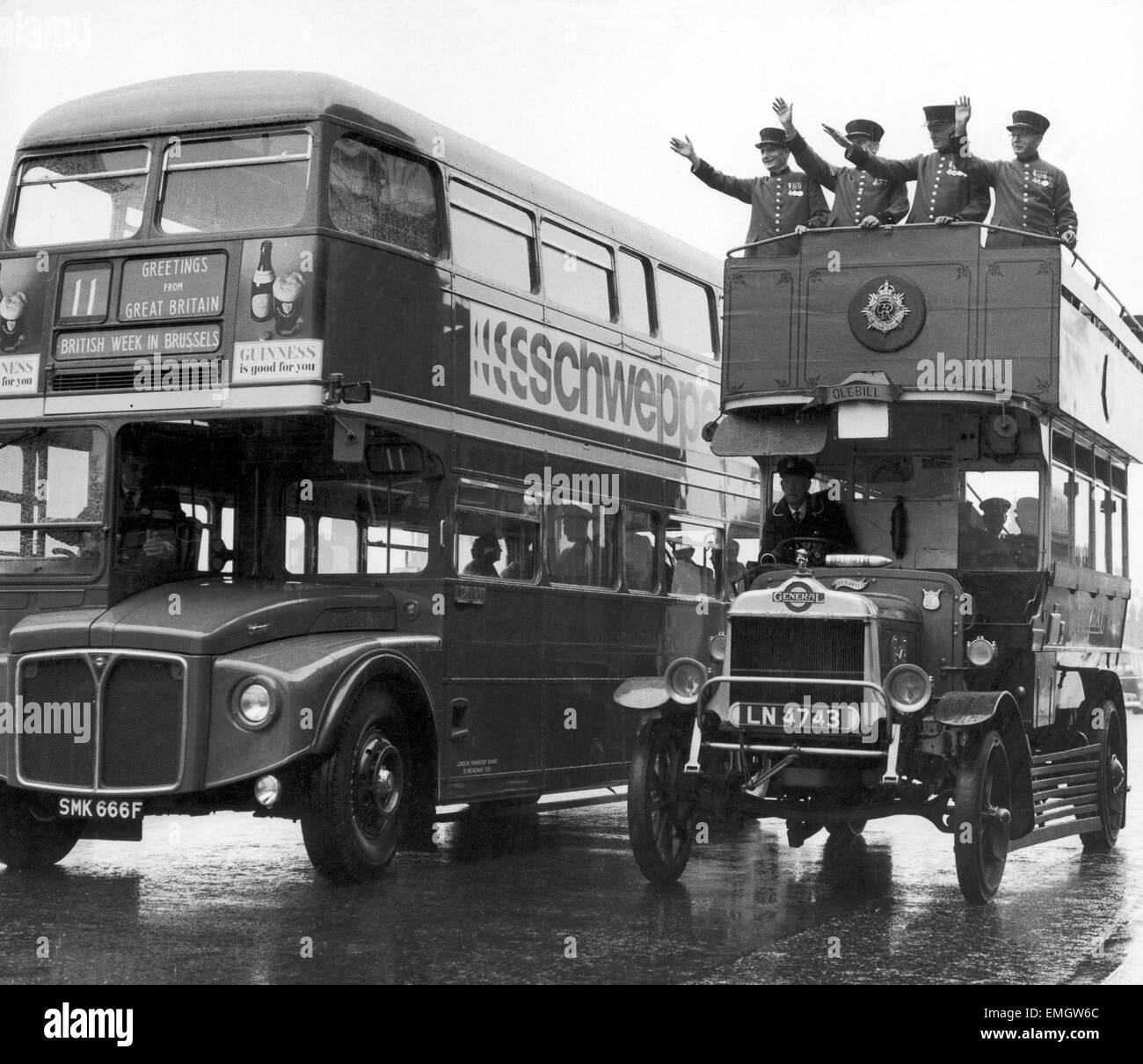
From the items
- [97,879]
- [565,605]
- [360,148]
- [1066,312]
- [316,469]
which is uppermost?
[360,148]

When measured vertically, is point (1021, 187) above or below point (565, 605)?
above

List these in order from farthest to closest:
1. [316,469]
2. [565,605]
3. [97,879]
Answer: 1. [565,605]
2. [316,469]
3. [97,879]

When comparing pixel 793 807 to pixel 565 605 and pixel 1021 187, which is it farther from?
pixel 1021 187

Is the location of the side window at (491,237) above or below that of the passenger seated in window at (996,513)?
above

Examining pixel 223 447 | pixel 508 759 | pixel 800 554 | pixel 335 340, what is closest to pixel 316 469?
pixel 223 447

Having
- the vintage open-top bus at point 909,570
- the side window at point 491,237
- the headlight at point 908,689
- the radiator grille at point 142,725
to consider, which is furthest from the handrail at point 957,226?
the radiator grille at point 142,725

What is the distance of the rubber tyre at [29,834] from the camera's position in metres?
10.6

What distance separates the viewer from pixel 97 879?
10.6 m

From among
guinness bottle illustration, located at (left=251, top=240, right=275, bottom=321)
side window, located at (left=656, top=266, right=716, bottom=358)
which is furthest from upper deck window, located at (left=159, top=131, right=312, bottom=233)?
side window, located at (left=656, top=266, right=716, bottom=358)

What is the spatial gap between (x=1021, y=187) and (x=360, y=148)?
419cm

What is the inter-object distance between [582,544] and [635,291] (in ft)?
7.12

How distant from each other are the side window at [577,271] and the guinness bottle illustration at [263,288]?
2769 mm

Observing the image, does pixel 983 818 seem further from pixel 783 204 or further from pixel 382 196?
pixel 382 196

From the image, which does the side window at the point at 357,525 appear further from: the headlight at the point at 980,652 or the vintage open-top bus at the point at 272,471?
the headlight at the point at 980,652
